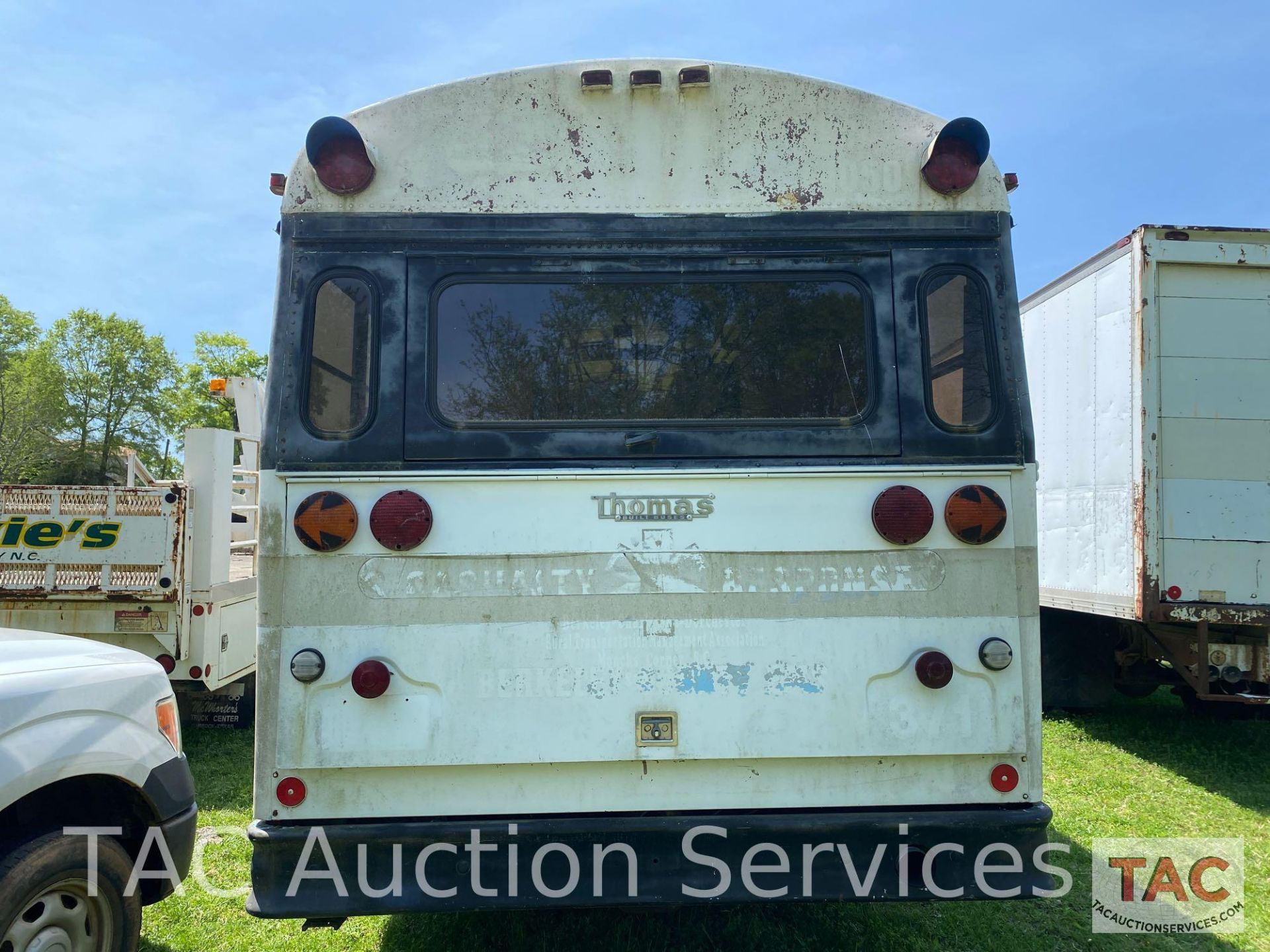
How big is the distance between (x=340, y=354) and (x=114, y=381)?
5184 centimetres

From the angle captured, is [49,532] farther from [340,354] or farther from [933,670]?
[933,670]

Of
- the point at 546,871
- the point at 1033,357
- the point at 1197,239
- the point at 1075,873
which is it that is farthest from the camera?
the point at 1033,357

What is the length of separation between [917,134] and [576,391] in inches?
61.1

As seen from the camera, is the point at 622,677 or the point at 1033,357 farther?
the point at 1033,357

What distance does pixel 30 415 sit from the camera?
145 feet

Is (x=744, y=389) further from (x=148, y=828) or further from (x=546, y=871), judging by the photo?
(x=148, y=828)

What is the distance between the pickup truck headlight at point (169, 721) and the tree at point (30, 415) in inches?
1830

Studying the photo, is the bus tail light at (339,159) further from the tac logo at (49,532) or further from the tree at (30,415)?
the tree at (30,415)

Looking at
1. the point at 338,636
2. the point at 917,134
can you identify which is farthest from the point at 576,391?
the point at 917,134

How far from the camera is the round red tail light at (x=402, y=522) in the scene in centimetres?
301

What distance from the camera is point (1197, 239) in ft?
20.9

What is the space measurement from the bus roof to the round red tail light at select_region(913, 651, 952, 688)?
1.58 metres

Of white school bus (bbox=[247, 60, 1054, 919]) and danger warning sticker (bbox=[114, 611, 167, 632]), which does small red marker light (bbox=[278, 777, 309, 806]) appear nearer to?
white school bus (bbox=[247, 60, 1054, 919])

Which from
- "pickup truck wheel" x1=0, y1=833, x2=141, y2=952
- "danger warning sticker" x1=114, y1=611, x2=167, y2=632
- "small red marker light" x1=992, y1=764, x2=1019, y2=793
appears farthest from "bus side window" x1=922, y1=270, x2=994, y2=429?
"danger warning sticker" x1=114, y1=611, x2=167, y2=632
